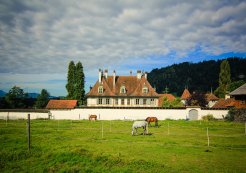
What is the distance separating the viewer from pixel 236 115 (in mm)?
43438

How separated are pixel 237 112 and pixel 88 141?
33.2 metres

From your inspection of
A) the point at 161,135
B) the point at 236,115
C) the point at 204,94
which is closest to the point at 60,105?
the point at 161,135

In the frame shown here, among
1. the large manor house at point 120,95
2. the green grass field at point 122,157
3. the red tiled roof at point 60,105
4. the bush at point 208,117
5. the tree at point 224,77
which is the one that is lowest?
the green grass field at point 122,157

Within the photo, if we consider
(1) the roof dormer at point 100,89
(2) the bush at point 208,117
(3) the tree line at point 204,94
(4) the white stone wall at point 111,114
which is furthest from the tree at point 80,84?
(2) the bush at point 208,117

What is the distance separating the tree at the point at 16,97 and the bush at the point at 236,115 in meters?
61.1

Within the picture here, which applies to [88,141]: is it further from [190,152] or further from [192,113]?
[192,113]

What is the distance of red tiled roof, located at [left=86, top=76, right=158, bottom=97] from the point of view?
5741 centimetres

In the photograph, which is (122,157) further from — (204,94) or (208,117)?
(204,94)

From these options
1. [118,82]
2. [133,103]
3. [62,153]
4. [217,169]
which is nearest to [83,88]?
[118,82]

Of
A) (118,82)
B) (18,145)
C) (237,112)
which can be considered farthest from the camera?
(118,82)

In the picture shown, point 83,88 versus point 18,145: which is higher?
point 83,88

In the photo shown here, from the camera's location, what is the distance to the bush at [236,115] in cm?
4186

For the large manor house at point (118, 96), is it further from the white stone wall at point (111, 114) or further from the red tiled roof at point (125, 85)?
the white stone wall at point (111, 114)

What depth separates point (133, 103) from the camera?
190 feet
